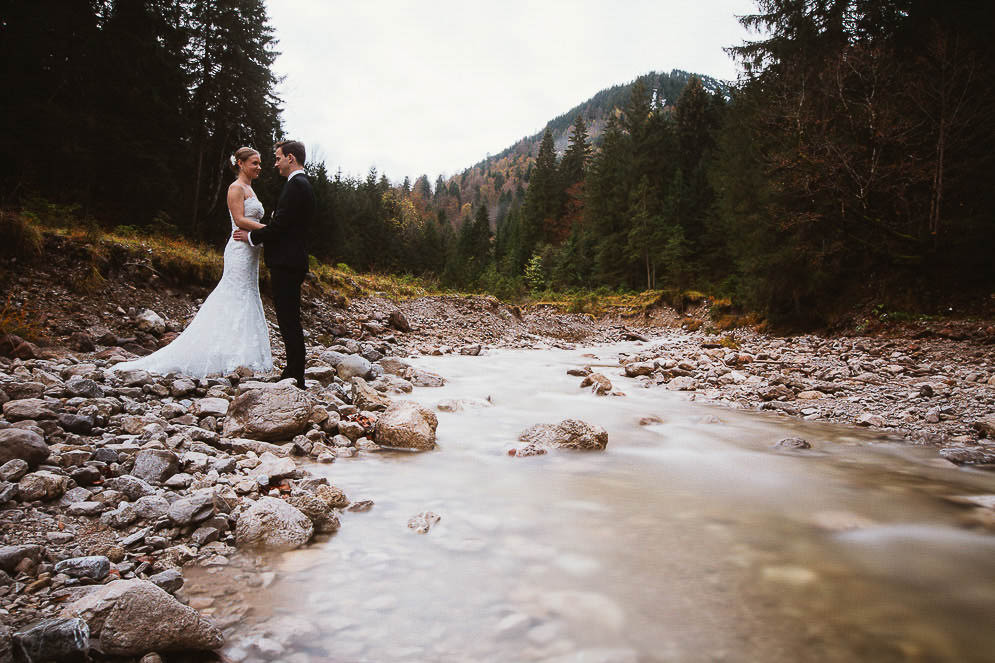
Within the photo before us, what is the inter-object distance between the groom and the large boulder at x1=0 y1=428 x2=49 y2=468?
204cm

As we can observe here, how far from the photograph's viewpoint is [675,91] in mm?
147125

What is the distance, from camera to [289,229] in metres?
4.31

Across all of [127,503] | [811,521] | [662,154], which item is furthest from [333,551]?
[662,154]

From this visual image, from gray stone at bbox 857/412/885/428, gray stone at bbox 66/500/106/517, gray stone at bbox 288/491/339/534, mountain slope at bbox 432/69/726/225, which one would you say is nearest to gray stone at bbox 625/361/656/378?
gray stone at bbox 857/412/885/428

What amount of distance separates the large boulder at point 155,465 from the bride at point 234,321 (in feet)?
7.82

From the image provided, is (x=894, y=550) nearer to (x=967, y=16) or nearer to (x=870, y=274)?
(x=870, y=274)

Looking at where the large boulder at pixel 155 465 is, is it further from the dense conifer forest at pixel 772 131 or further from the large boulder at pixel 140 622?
the dense conifer forest at pixel 772 131

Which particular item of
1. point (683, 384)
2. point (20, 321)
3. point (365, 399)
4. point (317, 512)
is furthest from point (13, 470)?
point (683, 384)

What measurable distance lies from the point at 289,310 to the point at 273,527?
2.71 meters

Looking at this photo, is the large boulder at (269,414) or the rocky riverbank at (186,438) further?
the large boulder at (269,414)

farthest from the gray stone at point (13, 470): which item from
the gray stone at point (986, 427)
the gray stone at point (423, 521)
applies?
the gray stone at point (986, 427)

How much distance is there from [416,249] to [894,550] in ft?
199

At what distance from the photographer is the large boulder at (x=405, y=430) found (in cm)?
374

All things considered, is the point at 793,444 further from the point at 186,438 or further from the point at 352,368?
the point at 352,368
